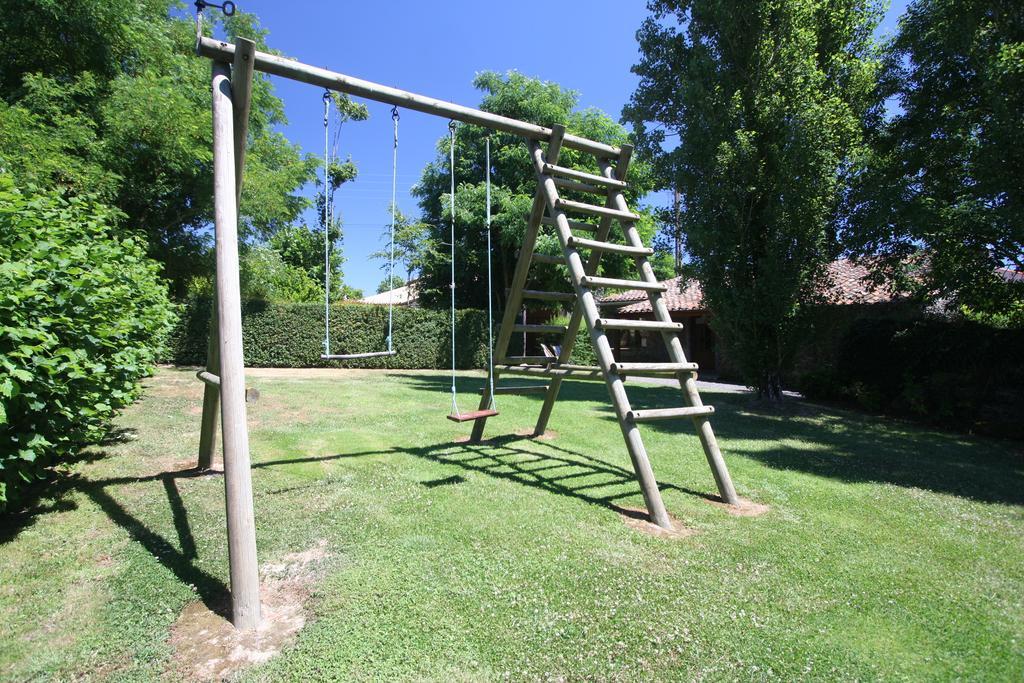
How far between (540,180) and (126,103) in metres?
13.3

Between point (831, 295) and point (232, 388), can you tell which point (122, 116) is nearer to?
point (232, 388)

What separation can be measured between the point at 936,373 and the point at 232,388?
48.5 feet

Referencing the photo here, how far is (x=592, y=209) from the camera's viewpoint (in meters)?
4.81

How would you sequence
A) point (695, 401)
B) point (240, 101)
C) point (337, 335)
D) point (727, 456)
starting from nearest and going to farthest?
point (240, 101)
point (695, 401)
point (727, 456)
point (337, 335)

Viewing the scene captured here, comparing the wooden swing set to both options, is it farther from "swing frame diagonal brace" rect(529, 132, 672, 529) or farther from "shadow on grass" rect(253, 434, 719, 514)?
"shadow on grass" rect(253, 434, 719, 514)

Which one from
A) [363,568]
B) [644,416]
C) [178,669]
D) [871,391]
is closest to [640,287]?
[644,416]

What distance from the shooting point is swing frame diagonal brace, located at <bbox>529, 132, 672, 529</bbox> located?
3943 millimetres

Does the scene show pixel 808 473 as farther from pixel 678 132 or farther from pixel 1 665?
pixel 678 132

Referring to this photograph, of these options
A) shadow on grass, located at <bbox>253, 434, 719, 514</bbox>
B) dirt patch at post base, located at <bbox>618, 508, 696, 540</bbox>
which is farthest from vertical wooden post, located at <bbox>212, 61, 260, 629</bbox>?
dirt patch at post base, located at <bbox>618, 508, 696, 540</bbox>

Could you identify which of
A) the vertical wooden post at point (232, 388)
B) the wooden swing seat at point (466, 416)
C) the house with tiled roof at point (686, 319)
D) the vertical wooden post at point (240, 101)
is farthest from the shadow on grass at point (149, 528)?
the house with tiled roof at point (686, 319)

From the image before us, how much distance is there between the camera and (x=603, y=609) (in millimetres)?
2785

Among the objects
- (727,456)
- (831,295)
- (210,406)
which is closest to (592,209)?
(727,456)

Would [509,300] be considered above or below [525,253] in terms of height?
below

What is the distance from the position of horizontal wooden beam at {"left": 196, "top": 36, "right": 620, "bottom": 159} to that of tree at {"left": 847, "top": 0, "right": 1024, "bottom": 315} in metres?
8.52
